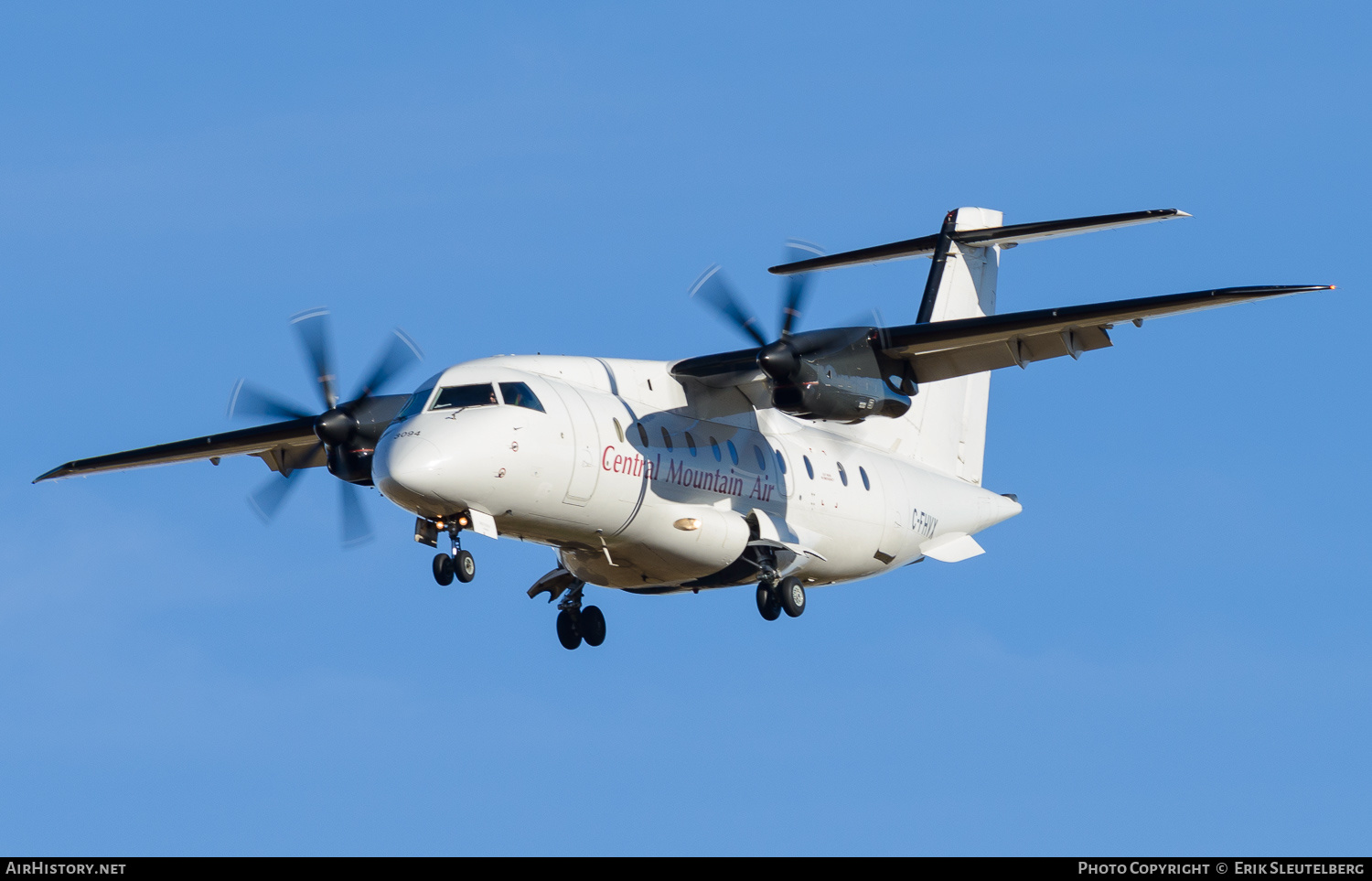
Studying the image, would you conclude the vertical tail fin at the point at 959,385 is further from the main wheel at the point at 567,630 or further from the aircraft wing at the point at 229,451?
the aircraft wing at the point at 229,451

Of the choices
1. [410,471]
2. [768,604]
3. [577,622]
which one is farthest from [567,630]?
[410,471]

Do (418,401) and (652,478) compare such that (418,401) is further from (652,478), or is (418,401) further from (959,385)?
(959,385)

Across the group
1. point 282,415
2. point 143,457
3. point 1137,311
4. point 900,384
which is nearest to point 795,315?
point 900,384

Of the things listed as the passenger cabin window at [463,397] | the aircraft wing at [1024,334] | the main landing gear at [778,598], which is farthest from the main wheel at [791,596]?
the passenger cabin window at [463,397]

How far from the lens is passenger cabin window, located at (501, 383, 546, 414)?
1817 centimetres

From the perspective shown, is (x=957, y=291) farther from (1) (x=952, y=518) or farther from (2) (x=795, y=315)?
(2) (x=795, y=315)

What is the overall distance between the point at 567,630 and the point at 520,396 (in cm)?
440

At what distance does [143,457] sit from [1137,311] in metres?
13.0

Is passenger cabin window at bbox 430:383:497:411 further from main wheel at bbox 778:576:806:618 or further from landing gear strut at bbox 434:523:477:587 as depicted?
main wheel at bbox 778:576:806:618

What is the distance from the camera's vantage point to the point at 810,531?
70.2ft

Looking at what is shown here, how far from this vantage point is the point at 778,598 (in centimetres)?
2052

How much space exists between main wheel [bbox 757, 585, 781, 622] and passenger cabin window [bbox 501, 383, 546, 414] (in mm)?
3970
